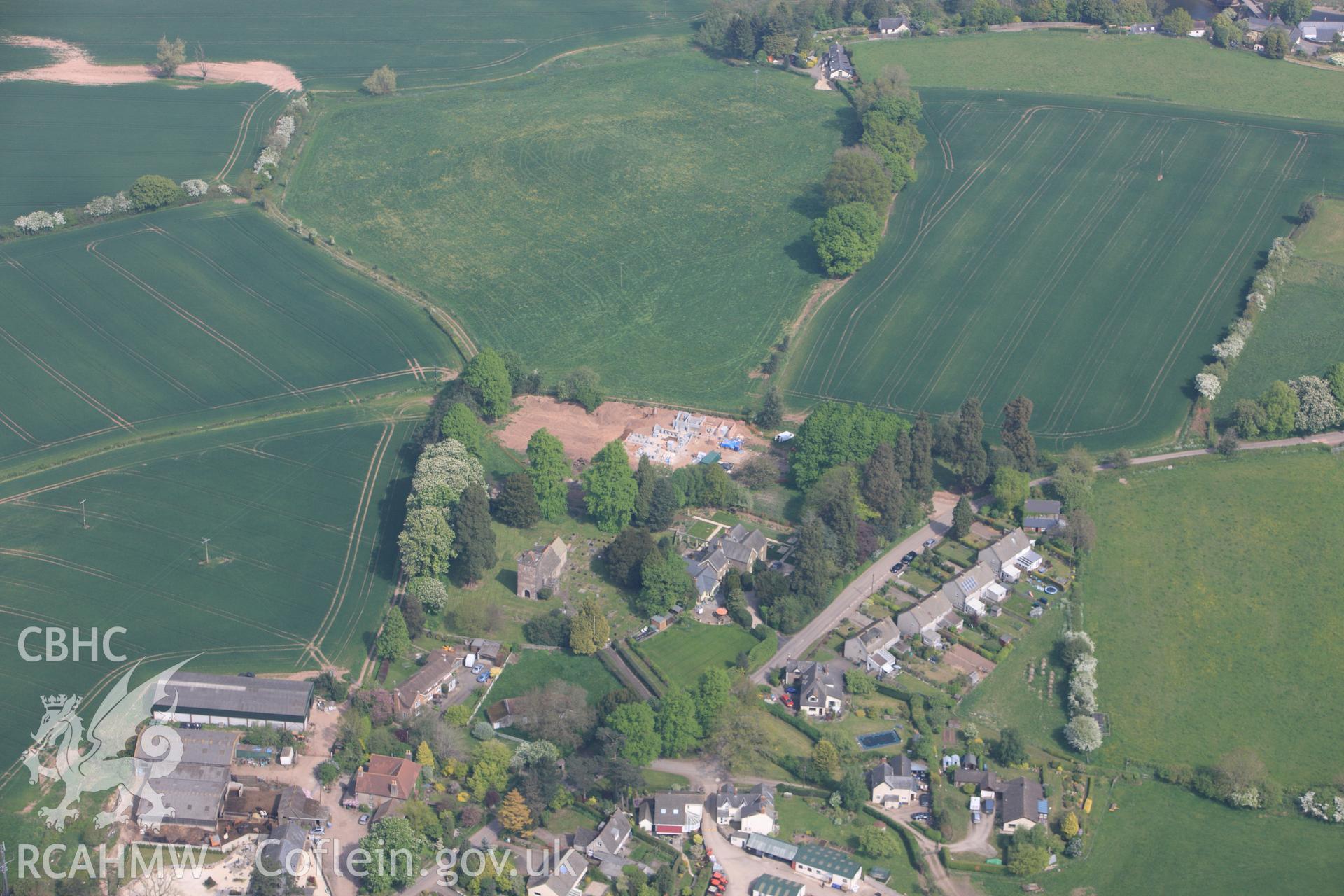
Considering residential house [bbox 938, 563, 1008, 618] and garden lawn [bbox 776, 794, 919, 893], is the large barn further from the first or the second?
residential house [bbox 938, 563, 1008, 618]

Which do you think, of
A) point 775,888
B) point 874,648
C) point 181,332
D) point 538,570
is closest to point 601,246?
point 181,332

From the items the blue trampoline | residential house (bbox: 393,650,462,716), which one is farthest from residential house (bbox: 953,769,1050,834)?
residential house (bbox: 393,650,462,716)

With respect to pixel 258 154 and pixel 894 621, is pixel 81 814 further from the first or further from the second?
pixel 258 154

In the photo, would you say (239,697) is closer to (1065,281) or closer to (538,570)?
(538,570)

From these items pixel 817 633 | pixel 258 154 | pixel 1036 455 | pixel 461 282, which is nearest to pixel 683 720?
pixel 817 633

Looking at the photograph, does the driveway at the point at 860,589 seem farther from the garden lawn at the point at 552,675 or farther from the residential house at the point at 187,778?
the residential house at the point at 187,778

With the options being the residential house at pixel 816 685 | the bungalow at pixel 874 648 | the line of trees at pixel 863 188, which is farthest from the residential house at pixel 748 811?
the line of trees at pixel 863 188

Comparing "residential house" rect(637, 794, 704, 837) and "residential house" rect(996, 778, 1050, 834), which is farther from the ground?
"residential house" rect(637, 794, 704, 837)
